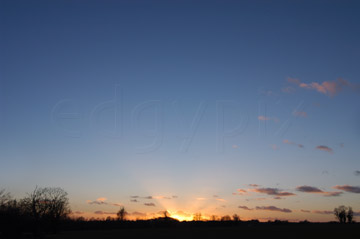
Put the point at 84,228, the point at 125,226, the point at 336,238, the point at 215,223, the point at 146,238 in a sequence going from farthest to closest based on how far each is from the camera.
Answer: the point at 215,223, the point at 125,226, the point at 84,228, the point at 146,238, the point at 336,238

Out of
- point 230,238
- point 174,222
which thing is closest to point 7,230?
point 230,238

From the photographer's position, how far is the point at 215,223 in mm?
180375

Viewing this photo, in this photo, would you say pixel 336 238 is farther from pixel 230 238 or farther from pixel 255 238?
pixel 230 238

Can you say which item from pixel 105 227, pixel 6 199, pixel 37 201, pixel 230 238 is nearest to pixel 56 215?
pixel 37 201

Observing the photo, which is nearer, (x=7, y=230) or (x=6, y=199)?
(x=7, y=230)

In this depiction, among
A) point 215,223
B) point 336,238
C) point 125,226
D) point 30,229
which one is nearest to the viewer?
point 336,238

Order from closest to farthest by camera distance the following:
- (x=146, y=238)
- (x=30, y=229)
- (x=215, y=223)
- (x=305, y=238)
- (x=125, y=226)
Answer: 1. (x=305, y=238)
2. (x=146, y=238)
3. (x=30, y=229)
4. (x=125, y=226)
5. (x=215, y=223)

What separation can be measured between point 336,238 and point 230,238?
2199cm

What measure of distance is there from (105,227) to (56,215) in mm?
52437

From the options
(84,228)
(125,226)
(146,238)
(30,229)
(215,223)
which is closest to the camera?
(146,238)

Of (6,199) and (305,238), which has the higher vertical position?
(6,199)

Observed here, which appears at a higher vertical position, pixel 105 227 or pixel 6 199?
pixel 6 199

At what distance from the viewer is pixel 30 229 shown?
86375 millimetres

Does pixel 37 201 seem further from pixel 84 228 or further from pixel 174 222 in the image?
pixel 174 222
